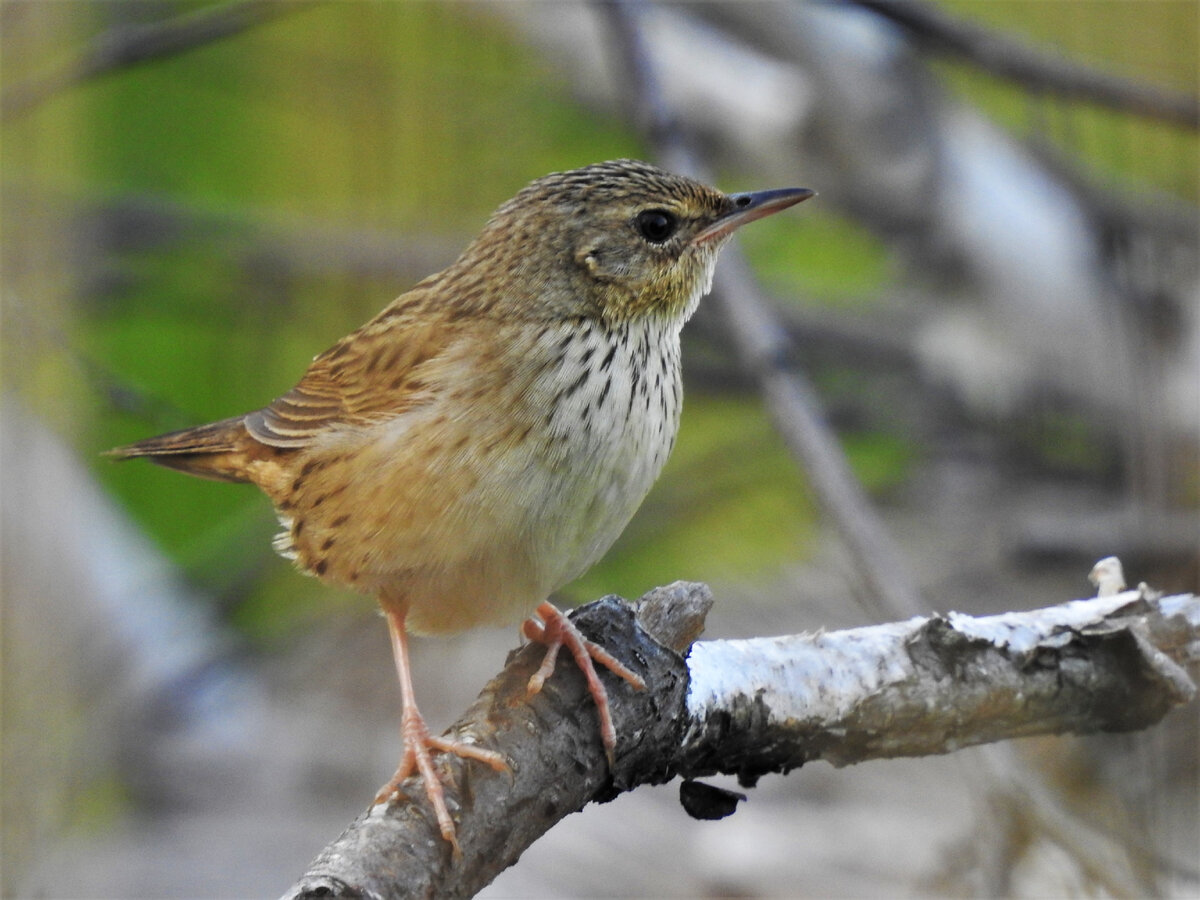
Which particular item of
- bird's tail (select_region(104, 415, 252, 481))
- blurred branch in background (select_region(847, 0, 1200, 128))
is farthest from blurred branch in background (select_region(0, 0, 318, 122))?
blurred branch in background (select_region(847, 0, 1200, 128))

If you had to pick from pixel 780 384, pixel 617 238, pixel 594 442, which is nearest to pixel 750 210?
pixel 617 238

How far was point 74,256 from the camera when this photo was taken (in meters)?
7.11

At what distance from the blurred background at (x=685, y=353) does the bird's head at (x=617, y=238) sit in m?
0.57

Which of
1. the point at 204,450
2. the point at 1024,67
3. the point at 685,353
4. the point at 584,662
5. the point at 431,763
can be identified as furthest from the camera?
the point at 685,353

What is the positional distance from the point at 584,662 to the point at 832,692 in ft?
1.56

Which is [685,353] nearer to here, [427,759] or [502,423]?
[502,423]

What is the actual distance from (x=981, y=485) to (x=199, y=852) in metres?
3.91

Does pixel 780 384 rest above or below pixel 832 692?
above

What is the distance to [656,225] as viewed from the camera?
10.8ft

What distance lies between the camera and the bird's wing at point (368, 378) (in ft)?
10.0

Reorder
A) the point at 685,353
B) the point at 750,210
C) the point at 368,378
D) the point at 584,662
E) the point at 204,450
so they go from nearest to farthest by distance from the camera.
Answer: the point at 584,662 → the point at 368,378 → the point at 750,210 → the point at 204,450 → the point at 685,353

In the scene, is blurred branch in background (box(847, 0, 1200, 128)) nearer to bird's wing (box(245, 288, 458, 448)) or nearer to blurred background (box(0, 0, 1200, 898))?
blurred background (box(0, 0, 1200, 898))

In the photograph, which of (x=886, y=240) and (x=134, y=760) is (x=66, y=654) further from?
(x=886, y=240)

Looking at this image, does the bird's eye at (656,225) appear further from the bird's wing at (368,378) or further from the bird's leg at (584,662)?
the bird's leg at (584,662)
